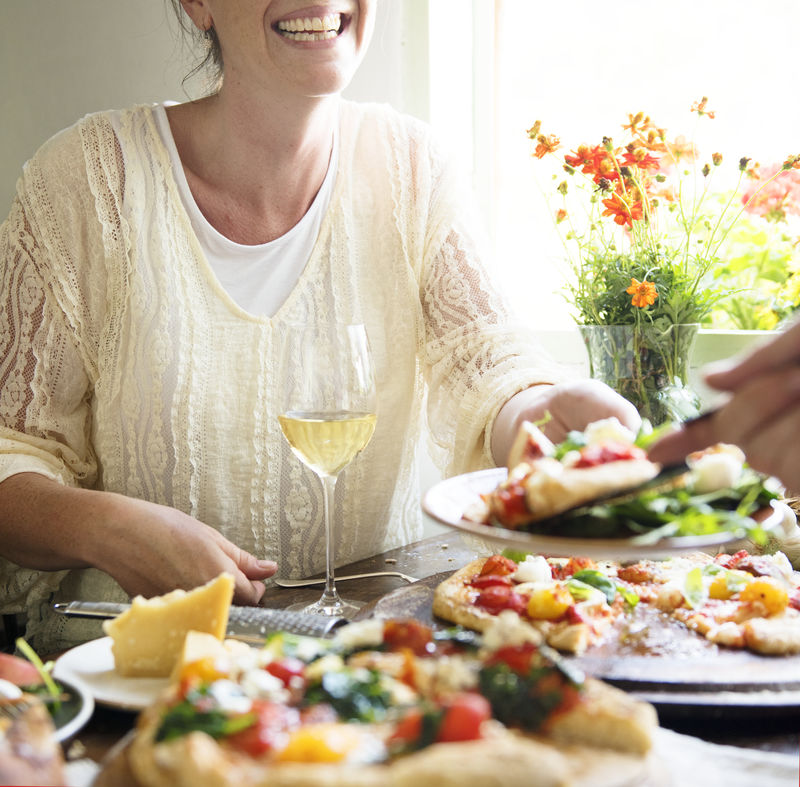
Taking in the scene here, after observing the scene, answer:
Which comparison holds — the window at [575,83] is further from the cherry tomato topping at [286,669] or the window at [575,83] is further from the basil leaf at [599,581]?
the cherry tomato topping at [286,669]

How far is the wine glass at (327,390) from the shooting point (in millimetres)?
1153

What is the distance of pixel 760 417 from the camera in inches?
28.7

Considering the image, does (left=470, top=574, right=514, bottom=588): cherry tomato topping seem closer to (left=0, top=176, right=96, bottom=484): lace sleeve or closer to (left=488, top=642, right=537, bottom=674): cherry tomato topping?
(left=488, top=642, right=537, bottom=674): cherry tomato topping

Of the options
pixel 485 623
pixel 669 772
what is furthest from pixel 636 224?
pixel 669 772

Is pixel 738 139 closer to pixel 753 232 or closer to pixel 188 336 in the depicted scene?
pixel 753 232

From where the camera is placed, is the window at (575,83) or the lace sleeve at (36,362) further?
the window at (575,83)

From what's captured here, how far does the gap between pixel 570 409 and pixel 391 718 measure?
26.2 inches

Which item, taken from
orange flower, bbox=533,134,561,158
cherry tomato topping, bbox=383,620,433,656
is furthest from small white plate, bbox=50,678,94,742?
orange flower, bbox=533,134,561,158

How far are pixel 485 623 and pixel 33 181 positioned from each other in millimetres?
1203

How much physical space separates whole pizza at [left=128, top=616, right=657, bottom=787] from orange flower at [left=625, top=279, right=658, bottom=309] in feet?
3.60

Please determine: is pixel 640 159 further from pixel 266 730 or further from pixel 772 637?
pixel 266 730

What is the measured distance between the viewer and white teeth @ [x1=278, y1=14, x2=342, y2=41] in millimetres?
1627

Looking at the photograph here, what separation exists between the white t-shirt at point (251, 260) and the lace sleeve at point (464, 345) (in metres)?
0.26

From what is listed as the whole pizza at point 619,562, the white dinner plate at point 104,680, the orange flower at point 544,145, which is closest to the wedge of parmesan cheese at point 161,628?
the white dinner plate at point 104,680
